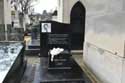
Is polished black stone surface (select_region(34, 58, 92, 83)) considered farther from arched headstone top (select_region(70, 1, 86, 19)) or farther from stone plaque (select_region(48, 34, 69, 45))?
arched headstone top (select_region(70, 1, 86, 19))

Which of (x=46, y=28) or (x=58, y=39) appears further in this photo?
(x=46, y=28)

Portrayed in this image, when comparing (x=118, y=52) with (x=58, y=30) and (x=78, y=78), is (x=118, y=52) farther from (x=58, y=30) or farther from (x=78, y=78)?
(x=58, y=30)

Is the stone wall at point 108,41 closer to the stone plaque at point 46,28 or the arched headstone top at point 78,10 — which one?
the stone plaque at point 46,28

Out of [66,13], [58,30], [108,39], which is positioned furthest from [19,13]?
[108,39]

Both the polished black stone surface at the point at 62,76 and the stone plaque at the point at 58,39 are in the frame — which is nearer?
the polished black stone surface at the point at 62,76

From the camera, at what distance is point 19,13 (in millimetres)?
32312

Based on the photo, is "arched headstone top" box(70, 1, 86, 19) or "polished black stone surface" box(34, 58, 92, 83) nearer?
"polished black stone surface" box(34, 58, 92, 83)

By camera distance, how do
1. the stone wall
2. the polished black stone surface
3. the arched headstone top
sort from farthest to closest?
the arched headstone top → the polished black stone surface → the stone wall

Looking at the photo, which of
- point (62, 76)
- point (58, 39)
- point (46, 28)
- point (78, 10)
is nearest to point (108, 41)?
point (62, 76)

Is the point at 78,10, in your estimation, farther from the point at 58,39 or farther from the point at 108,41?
the point at 108,41

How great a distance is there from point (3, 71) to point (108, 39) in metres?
3.24

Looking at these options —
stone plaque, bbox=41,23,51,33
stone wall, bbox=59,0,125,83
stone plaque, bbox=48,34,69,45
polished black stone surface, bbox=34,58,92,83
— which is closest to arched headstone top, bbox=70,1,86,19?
stone plaque, bbox=41,23,51,33

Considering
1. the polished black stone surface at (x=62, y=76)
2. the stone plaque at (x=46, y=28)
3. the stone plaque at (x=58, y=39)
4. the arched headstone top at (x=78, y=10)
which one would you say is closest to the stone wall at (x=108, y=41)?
the polished black stone surface at (x=62, y=76)

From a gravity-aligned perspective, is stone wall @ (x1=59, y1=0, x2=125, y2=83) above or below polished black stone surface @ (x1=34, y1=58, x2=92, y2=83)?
above
